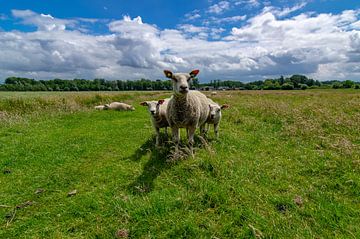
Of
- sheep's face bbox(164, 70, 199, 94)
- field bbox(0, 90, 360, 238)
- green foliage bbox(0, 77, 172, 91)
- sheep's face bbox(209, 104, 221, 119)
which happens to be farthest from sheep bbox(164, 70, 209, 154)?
green foliage bbox(0, 77, 172, 91)

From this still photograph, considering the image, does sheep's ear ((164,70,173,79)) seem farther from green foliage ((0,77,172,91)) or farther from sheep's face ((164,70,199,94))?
green foliage ((0,77,172,91))

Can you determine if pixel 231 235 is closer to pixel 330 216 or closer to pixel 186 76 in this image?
pixel 330 216

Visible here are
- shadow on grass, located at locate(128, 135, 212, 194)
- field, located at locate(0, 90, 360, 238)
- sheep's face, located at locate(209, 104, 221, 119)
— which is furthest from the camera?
sheep's face, located at locate(209, 104, 221, 119)

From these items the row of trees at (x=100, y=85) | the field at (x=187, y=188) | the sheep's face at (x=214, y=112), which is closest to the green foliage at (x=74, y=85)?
the row of trees at (x=100, y=85)

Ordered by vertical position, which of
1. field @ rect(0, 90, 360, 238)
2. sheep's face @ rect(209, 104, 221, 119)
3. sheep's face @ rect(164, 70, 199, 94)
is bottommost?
field @ rect(0, 90, 360, 238)

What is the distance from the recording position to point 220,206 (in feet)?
14.8

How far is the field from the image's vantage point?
4.04 metres

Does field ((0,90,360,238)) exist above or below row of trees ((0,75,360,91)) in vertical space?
below

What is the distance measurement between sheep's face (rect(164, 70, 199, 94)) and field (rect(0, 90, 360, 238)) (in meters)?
1.96

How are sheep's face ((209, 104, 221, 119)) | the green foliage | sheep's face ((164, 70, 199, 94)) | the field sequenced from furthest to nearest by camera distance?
the green foliage, sheep's face ((209, 104, 221, 119)), sheep's face ((164, 70, 199, 94)), the field

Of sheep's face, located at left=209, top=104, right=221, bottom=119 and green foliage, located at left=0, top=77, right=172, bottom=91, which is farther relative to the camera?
green foliage, located at left=0, top=77, right=172, bottom=91

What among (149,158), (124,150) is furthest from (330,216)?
(124,150)

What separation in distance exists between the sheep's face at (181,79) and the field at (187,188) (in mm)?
1956

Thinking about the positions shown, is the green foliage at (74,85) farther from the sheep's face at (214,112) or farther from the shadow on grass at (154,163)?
the shadow on grass at (154,163)
